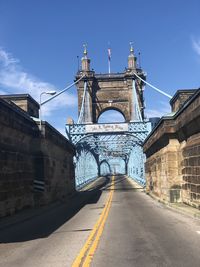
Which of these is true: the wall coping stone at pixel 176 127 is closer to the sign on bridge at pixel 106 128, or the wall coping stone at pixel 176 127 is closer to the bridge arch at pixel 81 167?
the bridge arch at pixel 81 167

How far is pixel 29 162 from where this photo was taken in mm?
22609

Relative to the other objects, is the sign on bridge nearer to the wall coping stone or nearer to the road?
the wall coping stone

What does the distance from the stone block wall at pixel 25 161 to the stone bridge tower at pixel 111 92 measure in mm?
41024

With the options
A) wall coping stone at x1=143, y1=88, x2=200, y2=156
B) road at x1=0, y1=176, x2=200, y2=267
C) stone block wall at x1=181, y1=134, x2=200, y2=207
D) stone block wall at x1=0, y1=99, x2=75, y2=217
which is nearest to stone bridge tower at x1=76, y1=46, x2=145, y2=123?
stone block wall at x1=0, y1=99, x2=75, y2=217

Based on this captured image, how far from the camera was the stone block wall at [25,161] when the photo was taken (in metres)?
17.5

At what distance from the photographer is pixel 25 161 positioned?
2150cm

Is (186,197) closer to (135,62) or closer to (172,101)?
(172,101)

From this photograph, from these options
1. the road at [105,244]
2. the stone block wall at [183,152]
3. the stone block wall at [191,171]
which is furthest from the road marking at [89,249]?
the stone block wall at [183,152]

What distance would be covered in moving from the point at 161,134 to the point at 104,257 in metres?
14.7

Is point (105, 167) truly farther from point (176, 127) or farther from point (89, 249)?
point (89, 249)

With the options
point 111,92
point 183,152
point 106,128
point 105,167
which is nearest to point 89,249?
point 183,152

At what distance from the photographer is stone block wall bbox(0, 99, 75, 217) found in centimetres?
1747

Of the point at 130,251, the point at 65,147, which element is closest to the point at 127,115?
the point at 65,147

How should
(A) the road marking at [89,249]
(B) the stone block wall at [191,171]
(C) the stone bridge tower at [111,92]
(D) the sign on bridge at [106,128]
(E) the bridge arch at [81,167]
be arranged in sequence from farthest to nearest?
(C) the stone bridge tower at [111,92]
(E) the bridge arch at [81,167]
(D) the sign on bridge at [106,128]
(B) the stone block wall at [191,171]
(A) the road marking at [89,249]
